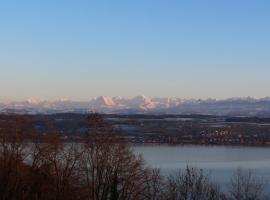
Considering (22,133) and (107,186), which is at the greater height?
(22,133)

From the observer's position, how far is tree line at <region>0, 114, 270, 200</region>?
18.6 meters

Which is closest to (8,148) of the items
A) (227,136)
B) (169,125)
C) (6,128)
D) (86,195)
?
(6,128)

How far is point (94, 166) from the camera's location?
61.3 ft

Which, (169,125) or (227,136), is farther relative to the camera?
(169,125)

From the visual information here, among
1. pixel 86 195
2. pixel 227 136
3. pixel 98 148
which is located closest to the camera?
pixel 98 148

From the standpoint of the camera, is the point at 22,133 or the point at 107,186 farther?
Result: the point at 22,133

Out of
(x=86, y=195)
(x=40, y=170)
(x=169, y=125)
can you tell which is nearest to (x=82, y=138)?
(x=86, y=195)

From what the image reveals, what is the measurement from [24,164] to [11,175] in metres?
1.35

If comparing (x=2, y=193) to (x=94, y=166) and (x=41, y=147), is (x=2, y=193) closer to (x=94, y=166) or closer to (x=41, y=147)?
(x=41, y=147)

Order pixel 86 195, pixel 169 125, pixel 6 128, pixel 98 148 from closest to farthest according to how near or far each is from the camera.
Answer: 1. pixel 98 148
2. pixel 86 195
3. pixel 6 128
4. pixel 169 125

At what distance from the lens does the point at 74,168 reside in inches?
779

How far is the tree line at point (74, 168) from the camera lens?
18.6 meters

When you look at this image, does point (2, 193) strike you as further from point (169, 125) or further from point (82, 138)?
point (169, 125)

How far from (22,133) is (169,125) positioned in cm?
10290
